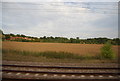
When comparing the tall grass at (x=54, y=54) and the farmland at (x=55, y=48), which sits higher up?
the farmland at (x=55, y=48)

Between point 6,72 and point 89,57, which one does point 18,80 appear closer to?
point 6,72

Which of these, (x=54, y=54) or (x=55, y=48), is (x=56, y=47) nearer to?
(x=55, y=48)

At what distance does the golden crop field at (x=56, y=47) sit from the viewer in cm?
786

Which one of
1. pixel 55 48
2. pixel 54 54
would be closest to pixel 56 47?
pixel 55 48

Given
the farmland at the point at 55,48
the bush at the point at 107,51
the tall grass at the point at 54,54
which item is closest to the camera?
the bush at the point at 107,51

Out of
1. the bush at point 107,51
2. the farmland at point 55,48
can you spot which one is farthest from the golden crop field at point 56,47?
the bush at point 107,51

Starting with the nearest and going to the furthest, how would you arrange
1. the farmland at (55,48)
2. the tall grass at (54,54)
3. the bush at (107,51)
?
the bush at (107,51), the tall grass at (54,54), the farmland at (55,48)

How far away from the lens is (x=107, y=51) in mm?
7137

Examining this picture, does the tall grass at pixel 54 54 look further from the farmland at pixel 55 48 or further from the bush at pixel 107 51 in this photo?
the bush at pixel 107 51

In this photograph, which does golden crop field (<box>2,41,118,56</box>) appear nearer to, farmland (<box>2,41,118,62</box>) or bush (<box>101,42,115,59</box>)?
farmland (<box>2,41,118,62</box>)

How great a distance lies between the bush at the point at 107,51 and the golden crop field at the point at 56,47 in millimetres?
336

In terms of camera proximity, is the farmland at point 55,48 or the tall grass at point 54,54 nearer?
the tall grass at point 54,54

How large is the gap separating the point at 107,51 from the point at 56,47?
154 inches

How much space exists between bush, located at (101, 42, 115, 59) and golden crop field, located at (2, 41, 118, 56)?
1.10 feet
